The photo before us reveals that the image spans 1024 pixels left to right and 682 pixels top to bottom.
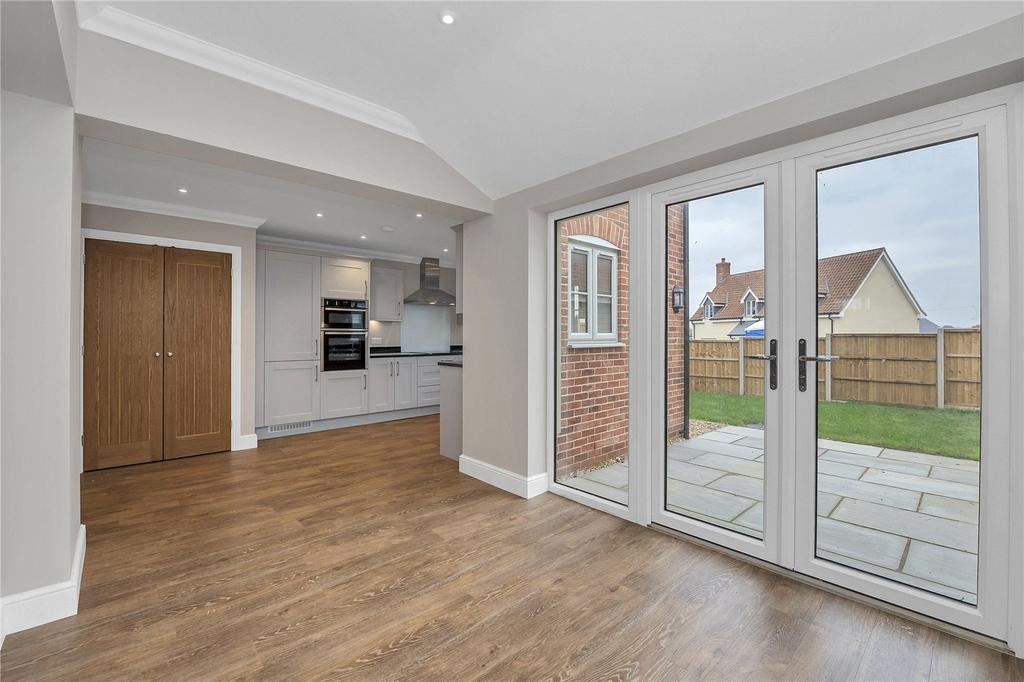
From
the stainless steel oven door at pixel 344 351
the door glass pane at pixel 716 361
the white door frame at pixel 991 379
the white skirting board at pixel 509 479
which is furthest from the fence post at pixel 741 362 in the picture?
the stainless steel oven door at pixel 344 351

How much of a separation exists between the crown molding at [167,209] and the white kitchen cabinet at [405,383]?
100 inches

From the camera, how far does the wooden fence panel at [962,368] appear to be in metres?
1.79

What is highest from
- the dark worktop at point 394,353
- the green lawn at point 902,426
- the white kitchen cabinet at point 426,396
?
the dark worktop at point 394,353

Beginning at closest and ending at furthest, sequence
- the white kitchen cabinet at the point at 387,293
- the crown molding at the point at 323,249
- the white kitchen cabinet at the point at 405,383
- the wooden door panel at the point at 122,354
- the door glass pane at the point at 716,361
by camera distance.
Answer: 1. the door glass pane at the point at 716,361
2. the wooden door panel at the point at 122,354
3. the crown molding at the point at 323,249
4. the white kitchen cabinet at the point at 405,383
5. the white kitchen cabinet at the point at 387,293

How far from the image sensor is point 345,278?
5898 mm

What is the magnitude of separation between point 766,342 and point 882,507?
0.87 metres

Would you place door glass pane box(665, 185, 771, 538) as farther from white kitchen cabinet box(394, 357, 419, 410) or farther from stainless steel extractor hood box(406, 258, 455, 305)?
stainless steel extractor hood box(406, 258, 455, 305)

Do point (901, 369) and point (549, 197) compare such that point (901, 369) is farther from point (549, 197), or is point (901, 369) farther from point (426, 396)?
point (426, 396)

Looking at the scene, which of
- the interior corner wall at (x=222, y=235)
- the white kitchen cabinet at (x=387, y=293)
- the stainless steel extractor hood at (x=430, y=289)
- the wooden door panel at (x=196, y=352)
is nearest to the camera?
the interior corner wall at (x=222, y=235)

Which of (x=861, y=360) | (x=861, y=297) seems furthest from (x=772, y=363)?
(x=861, y=297)

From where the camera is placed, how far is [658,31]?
1.96 meters

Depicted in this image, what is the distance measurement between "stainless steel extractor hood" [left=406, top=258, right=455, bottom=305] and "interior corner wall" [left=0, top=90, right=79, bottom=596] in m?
4.88

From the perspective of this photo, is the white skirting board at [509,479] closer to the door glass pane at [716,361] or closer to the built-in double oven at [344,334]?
the door glass pane at [716,361]

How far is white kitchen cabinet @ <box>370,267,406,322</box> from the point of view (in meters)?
6.59
